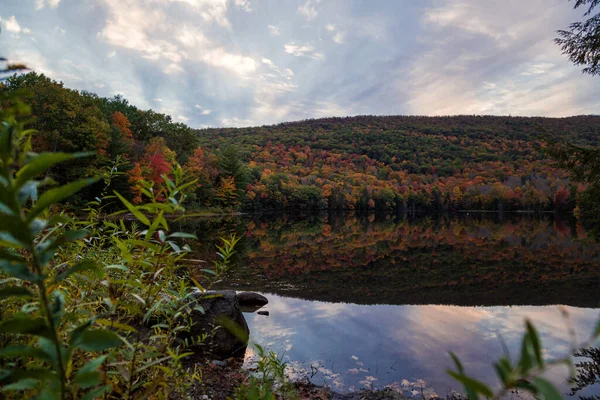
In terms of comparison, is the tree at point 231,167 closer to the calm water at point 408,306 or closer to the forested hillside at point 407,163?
the forested hillside at point 407,163

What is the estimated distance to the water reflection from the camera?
741 centimetres

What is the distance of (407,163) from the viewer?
4651 inches

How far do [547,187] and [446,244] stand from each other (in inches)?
3037

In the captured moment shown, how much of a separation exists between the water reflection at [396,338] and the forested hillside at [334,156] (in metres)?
23.6

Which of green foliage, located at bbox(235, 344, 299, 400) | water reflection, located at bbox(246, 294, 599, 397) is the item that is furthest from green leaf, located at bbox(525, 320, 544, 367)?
water reflection, located at bbox(246, 294, 599, 397)

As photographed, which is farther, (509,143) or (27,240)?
(509,143)

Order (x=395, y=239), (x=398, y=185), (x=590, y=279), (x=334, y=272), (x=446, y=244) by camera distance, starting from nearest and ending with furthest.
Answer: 1. (x=590, y=279)
2. (x=334, y=272)
3. (x=446, y=244)
4. (x=395, y=239)
5. (x=398, y=185)

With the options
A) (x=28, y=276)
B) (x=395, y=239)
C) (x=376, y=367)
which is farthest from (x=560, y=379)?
(x=395, y=239)

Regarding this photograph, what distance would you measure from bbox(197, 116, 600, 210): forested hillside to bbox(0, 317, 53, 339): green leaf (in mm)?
75506

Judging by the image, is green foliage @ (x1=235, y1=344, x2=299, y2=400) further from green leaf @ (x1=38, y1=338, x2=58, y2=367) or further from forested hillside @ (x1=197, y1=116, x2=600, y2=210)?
forested hillside @ (x1=197, y1=116, x2=600, y2=210)

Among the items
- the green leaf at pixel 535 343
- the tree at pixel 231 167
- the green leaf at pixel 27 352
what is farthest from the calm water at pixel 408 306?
the tree at pixel 231 167

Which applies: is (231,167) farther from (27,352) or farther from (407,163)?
(407,163)

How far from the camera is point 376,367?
310 inches

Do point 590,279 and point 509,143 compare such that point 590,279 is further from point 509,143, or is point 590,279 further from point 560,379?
point 509,143
